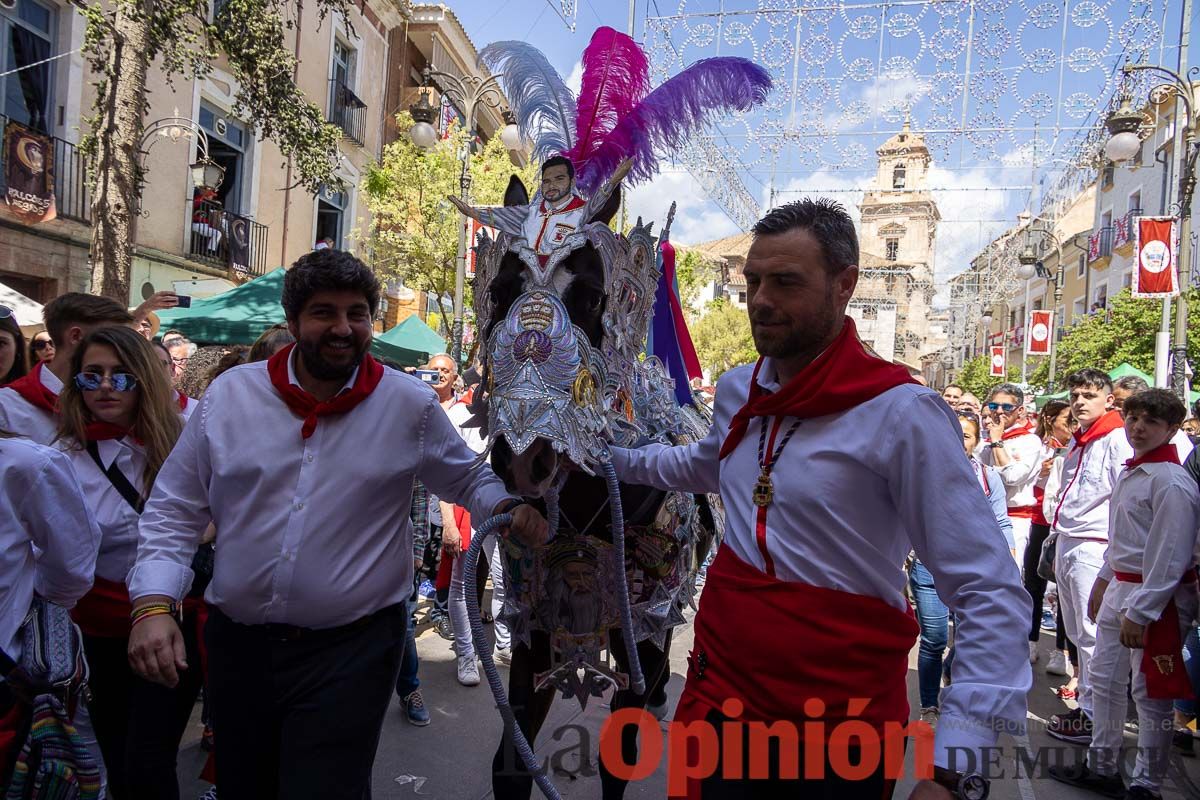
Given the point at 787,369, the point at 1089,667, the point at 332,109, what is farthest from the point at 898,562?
the point at 332,109

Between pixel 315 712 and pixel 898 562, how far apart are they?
1517mm

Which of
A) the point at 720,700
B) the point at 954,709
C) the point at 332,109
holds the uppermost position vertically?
the point at 332,109

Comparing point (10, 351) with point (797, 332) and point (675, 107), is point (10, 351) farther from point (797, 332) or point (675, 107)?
point (797, 332)

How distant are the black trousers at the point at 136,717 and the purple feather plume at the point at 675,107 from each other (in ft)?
6.97

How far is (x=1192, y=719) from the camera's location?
16.5 feet

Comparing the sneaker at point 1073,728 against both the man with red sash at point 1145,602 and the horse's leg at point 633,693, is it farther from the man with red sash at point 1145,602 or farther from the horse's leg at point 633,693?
the horse's leg at point 633,693

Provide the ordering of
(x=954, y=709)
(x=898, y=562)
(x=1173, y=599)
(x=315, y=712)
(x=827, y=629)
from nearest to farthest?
1. (x=954, y=709)
2. (x=827, y=629)
3. (x=898, y=562)
4. (x=315, y=712)
5. (x=1173, y=599)

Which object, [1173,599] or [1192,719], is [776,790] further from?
[1192,719]

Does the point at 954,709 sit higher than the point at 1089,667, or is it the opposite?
the point at 954,709

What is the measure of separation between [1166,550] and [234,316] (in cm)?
772

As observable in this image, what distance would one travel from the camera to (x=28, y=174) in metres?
10.3

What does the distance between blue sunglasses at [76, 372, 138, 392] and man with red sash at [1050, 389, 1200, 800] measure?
423 centimetres

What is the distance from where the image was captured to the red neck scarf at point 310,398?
7.43 feet

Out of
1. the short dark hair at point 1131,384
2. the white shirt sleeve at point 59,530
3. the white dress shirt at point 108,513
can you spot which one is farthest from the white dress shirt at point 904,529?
the short dark hair at point 1131,384
